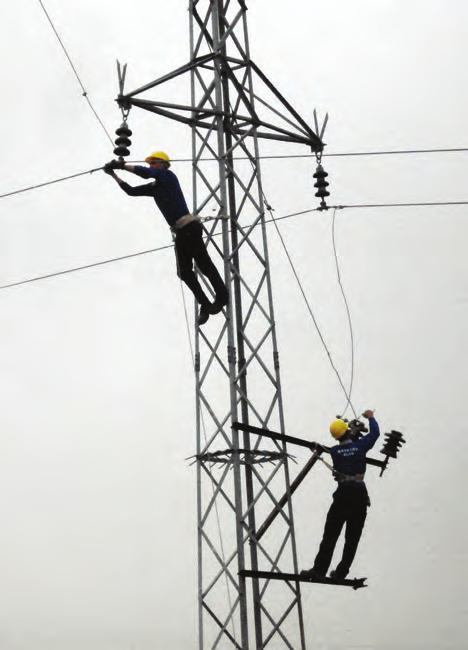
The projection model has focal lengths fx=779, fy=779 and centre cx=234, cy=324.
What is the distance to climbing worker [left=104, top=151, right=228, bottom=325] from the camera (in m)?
7.91

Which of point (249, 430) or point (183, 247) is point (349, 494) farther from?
point (183, 247)

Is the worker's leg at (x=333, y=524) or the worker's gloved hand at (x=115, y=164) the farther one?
the worker's leg at (x=333, y=524)

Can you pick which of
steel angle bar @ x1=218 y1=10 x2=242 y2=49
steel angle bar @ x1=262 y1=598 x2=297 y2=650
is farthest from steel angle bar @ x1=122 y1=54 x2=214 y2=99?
steel angle bar @ x1=262 y1=598 x2=297 y2=650

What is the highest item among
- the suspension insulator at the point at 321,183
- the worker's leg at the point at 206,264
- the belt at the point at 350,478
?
Answer: the suspension insulator at the point at 321,183

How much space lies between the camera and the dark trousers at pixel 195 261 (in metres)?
8.02

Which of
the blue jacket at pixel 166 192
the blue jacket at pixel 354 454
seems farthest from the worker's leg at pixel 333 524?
the blue jacket at pixel 166 192

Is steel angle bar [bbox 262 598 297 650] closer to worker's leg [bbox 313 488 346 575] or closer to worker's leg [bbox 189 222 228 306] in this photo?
worker's leg [bbox 313 488 346 575]

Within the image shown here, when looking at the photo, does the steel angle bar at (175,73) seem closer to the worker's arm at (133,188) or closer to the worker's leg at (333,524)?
the worker's arm at (133,188)

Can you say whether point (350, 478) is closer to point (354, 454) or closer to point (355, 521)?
point (354, 454)

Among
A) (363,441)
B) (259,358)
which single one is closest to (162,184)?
(259,358)

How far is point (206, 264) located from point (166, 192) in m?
0.84

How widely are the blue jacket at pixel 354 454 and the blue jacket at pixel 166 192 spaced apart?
300 centimetres

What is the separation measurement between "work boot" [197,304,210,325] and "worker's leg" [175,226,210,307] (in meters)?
0.03

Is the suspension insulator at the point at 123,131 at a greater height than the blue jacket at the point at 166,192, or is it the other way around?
the suspension insulator at the point at 123,131
